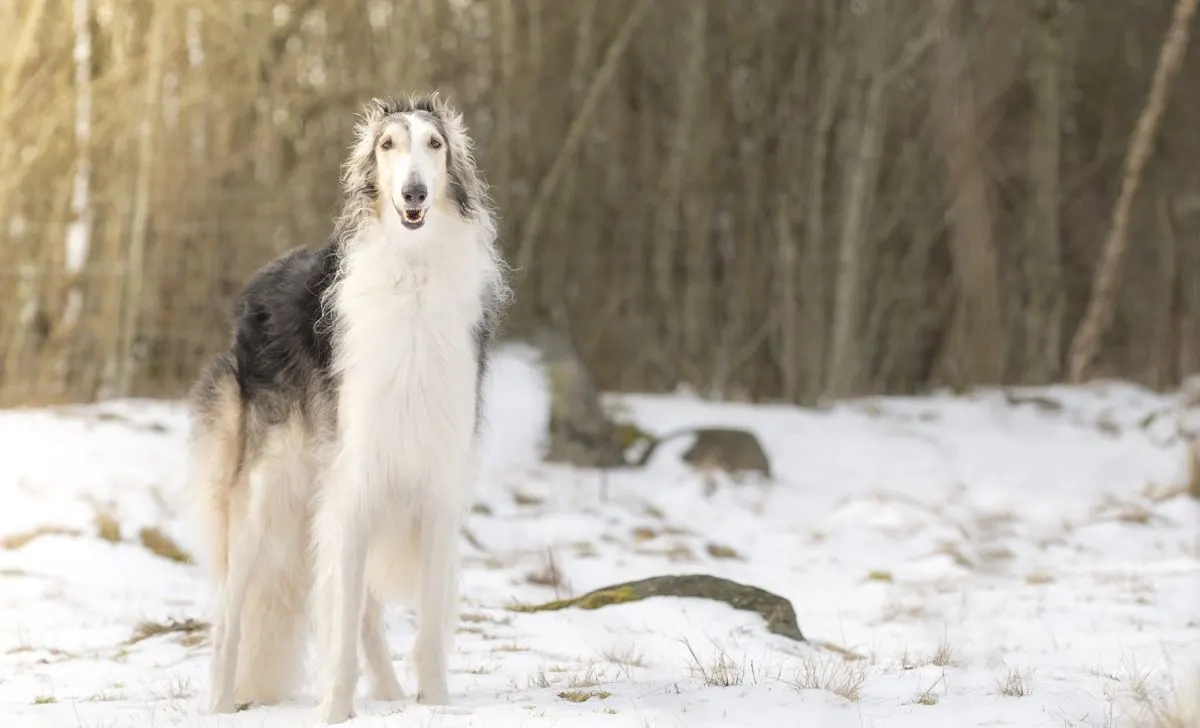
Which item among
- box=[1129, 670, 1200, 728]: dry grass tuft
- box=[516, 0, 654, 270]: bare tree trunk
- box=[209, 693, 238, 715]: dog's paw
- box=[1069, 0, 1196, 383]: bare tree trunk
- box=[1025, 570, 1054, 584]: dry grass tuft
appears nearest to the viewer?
box=[1129, 670, 1200, 728]: dry grass tuft

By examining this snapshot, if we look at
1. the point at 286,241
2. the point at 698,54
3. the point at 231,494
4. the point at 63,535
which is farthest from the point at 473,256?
the point at 698,54

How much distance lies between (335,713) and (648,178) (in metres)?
9.53

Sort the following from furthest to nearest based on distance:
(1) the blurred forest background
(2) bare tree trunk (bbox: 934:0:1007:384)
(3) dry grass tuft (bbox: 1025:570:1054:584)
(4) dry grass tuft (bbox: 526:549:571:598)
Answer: (1) the blurred forest background < (3) dry grass tuft (bbox: 1025:570:1054:584) < (4) dry grass tuft (bbox: 526:549:571:598) < (2) bare tree trunk (bbox: 934:0:1007:384)

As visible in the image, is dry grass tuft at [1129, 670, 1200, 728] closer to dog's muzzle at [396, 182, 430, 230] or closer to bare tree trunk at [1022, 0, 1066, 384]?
dog's muzzle at [396, 182, 430, 230]

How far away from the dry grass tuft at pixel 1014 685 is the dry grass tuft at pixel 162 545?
14.6 ft

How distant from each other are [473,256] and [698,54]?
8.97 meters

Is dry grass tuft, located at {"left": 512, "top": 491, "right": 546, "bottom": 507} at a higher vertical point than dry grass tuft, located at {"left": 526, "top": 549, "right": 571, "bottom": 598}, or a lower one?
higher

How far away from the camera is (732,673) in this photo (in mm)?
4043

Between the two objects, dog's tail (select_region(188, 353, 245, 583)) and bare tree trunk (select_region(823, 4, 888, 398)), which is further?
bare tree trunk (select_region(823, 4, 888, 398))

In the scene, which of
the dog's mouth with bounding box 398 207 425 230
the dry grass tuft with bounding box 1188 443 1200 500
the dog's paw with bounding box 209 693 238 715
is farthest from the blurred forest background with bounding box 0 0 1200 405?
the dog's paw with bounding box 209 693 238 715

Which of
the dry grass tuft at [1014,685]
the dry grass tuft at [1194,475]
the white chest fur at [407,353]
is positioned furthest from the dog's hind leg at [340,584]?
the dry grass tuft at [1194,475]

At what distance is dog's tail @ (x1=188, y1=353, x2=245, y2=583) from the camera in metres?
4.31

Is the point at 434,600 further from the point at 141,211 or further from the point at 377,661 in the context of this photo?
the point at 141,211

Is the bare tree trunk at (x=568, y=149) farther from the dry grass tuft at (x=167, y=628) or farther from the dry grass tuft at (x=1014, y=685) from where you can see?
the dry grass tuft at (x=1014, y=685)
